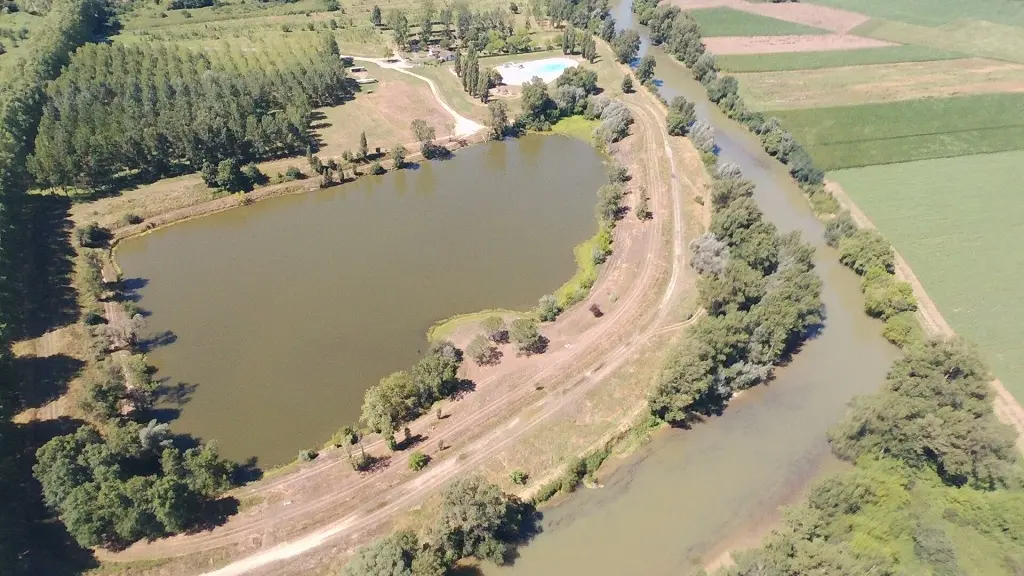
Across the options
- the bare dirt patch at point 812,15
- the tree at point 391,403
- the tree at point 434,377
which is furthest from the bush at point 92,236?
the bare dirt patch at point 812,15

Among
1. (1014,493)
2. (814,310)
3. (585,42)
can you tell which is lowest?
(1014,493)

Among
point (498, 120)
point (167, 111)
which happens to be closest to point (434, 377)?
point (498, 120)

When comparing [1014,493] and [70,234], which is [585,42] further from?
[1014,493]

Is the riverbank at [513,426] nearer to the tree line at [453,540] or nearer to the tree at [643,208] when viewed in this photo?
the tree at [643,208]

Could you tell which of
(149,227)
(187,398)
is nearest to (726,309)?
(187,398)

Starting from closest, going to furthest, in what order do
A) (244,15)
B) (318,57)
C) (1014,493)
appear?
1. (1014,493)
2. (318,57)
3. (244,15)

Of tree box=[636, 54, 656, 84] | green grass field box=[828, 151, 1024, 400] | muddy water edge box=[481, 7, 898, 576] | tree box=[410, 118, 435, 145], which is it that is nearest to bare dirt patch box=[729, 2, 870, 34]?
tree box=[636, 54, 656, 84]
